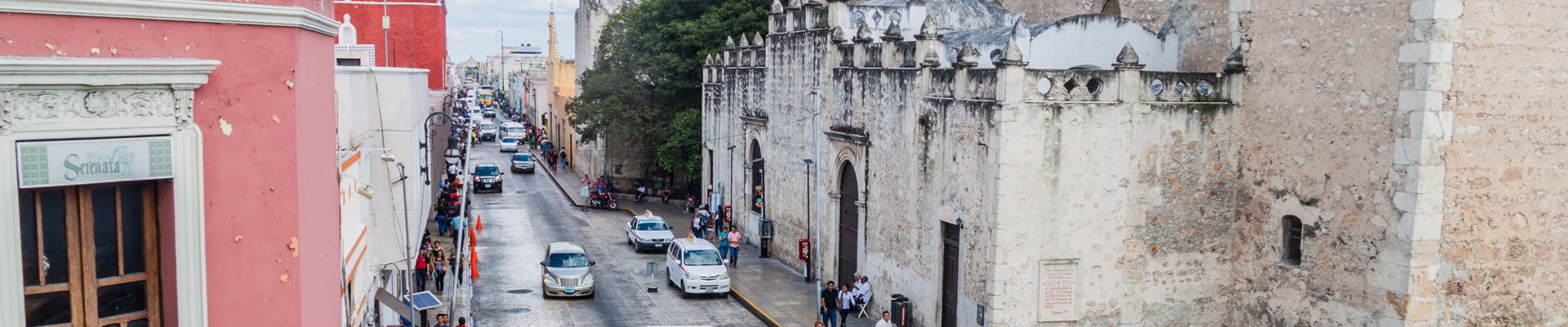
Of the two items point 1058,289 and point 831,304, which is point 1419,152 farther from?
point 831,304

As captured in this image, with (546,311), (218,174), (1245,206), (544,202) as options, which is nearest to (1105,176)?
(1245,206)

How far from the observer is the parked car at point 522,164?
53938 mm

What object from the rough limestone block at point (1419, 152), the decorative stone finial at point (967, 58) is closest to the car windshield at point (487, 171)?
the decorative stone finial at point (967, 58)

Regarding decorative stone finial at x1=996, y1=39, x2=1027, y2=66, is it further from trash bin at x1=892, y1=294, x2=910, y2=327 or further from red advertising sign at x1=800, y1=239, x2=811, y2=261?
red advertising sign at x1=800, y1=239, x2=811, y2=261

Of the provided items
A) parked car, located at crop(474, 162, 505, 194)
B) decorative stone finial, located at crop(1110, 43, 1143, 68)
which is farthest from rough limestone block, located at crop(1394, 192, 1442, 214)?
parked car, located at crop(474, 162, 505, 194)

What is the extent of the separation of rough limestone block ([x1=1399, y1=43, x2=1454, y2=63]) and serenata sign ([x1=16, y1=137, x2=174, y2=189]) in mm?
13349

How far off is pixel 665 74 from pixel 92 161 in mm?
33206

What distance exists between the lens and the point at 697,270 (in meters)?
24.3

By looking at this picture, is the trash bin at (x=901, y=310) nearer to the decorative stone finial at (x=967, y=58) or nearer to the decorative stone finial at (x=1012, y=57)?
the decorative stone finial at (x=967, y=58)

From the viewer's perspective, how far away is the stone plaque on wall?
17.0m

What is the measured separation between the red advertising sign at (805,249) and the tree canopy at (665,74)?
1302 cm

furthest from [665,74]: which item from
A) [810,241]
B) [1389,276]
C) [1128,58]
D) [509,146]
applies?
[509,146]

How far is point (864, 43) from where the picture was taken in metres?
22.1

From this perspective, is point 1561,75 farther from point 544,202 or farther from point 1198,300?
point 544,202
